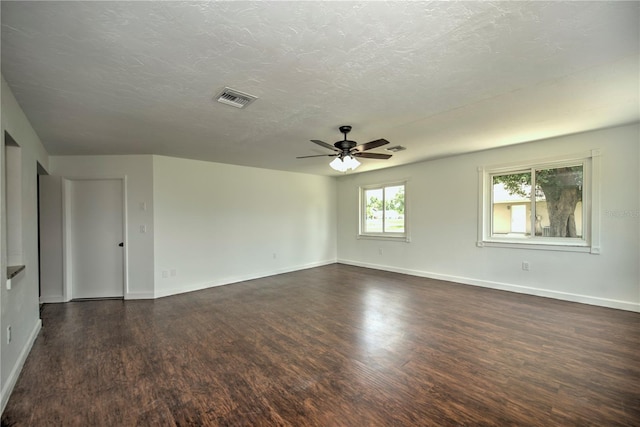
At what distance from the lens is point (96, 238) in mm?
4707

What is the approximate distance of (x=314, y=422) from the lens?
1821 mm

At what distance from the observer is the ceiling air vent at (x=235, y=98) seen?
249 cm

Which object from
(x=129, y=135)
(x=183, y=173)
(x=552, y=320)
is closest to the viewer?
(x=552, y=320)

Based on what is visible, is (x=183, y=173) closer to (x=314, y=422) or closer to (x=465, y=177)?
(x=314, y=422)

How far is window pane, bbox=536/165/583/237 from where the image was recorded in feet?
13.9

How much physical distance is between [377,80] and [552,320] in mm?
3637

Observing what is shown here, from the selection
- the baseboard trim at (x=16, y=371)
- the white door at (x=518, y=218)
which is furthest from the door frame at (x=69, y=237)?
the white door at (x=518, y=218)

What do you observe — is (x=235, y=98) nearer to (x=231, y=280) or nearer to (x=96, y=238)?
(x=96, y=238)

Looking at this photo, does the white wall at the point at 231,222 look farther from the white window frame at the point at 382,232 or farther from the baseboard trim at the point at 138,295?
the white window frame at the point at 382,232

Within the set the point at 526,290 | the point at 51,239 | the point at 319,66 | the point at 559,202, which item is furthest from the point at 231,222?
the point at 559,202

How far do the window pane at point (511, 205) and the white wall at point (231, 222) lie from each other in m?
4.01

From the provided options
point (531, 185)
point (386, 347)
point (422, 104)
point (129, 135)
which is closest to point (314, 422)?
point (386, 347)

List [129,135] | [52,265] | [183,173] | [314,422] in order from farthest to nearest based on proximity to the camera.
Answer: [183,173] → [52,265] → [129,135] → [314,422]

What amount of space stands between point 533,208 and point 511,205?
0.34 meters
